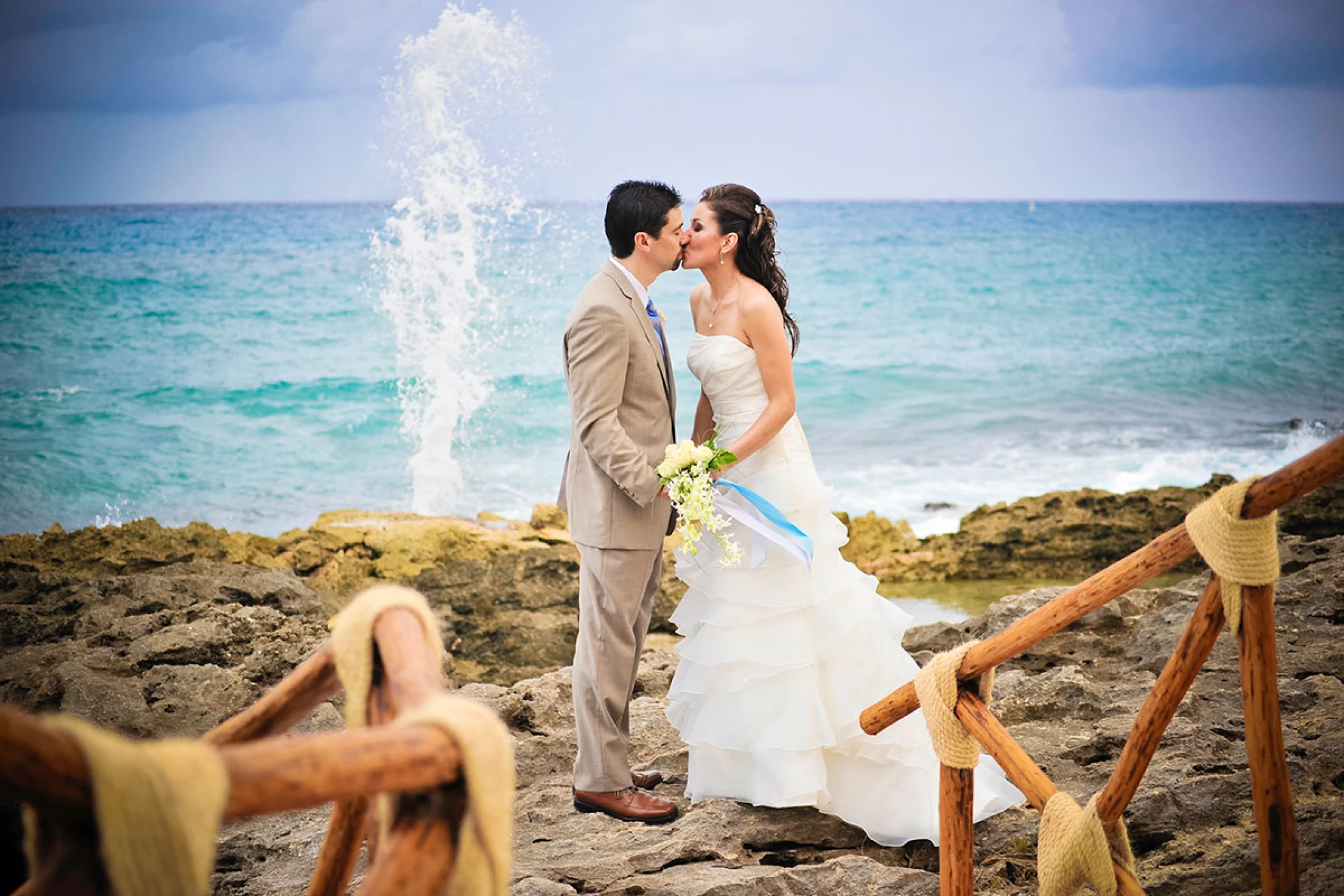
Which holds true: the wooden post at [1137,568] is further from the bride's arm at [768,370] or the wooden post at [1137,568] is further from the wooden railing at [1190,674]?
the bride's arm at [768,370]

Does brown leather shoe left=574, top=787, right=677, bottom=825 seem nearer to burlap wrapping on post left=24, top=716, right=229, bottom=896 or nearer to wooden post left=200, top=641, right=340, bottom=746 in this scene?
wooden post left=200, top=641, right=340, bottom=746

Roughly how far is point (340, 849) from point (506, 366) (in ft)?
53.7

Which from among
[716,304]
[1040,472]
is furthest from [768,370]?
[1040,472]

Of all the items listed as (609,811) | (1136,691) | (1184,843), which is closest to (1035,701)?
(1136,691)

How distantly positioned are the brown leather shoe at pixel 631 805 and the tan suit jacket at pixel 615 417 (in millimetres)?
810

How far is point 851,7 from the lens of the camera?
28141 millimetres

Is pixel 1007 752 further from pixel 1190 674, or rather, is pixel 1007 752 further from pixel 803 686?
pixel 803 686

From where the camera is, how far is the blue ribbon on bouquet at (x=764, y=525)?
3.25 meters

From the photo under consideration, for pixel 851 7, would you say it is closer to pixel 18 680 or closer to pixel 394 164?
pixel 394 164

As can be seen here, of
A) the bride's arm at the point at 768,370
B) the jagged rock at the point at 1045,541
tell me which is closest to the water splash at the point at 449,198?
the jagged rock at the point at 1045,541

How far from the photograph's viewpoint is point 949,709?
2234mm

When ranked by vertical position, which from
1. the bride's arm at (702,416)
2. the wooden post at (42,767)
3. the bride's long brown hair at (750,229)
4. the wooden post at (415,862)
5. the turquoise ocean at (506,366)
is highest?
the turquoise ocean at (506,366)

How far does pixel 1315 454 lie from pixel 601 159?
2381 cm

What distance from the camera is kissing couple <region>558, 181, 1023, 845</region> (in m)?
3.16
